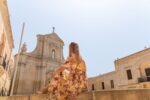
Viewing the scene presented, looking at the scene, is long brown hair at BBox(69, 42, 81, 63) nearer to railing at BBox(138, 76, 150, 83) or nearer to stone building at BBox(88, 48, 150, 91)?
stone building at BBox(88, 48, 150, 91)

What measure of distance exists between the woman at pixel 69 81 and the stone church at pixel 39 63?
60.7 ft

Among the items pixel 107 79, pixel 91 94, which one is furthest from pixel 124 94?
pixel 107 79

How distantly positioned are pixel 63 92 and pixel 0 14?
9098 millimetres

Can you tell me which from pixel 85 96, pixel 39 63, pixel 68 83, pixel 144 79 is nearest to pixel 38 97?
pixel 68 83

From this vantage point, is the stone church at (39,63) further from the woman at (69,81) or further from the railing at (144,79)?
the woman at (69,81)

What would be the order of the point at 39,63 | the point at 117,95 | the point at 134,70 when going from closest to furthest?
the point at 117,95
the point at 134,70
the point at 39,63

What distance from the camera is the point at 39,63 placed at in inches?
1043

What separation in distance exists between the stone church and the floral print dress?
18.5m

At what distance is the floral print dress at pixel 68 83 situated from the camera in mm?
3949

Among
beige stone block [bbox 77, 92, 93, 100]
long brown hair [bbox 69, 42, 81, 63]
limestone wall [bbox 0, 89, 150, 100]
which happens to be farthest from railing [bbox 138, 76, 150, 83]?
beige stone block [bbox 77, 92, 93, 100]

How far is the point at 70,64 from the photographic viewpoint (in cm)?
439

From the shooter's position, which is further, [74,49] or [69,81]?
[74,49]

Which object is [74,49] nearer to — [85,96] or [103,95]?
[85,96]

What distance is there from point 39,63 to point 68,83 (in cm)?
2332
